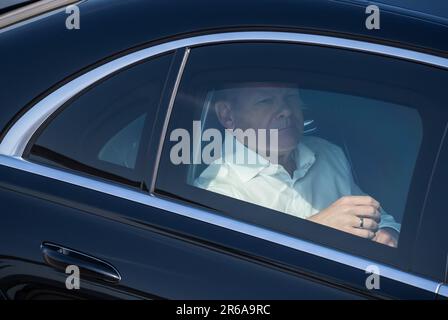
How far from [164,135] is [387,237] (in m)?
0.64

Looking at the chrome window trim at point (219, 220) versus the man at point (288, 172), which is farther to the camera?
the man at point (288, 172)

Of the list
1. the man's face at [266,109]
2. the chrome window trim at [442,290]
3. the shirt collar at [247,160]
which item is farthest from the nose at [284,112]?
the chrome window trim at [442,290]

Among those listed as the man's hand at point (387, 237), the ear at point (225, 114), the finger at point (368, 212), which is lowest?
the man's hand at point (387, 237)

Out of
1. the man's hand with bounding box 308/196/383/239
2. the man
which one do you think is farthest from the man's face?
the man's hand with bounding box 308/196/383/239

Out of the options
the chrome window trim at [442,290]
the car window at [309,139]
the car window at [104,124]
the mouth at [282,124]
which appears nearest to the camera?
the chrome window trim at [442,290]

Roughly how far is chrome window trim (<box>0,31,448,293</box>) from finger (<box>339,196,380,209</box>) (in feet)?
0.69

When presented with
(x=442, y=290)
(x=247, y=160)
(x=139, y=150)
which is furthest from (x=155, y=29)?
(x=442, y=290)

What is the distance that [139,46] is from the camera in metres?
2.68

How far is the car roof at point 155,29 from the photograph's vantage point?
8.59ft

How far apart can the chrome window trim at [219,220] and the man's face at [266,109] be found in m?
0.30

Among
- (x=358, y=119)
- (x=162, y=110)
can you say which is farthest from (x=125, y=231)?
(x=358, y=119)

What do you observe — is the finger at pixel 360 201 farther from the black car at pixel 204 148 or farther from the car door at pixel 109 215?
the car door at pixel 109 215

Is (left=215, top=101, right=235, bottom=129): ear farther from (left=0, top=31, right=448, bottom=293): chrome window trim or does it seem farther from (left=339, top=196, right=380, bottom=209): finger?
(left=339, top=196, right=380, bottom=209): finger
